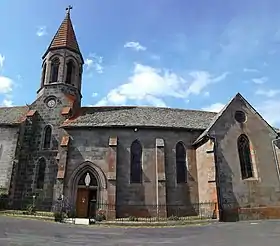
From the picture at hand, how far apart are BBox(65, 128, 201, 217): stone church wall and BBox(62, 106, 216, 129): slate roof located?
580 millimetres

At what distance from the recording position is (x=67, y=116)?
88.1ft

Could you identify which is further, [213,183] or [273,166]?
[273,166]

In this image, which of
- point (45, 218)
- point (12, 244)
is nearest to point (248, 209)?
point (45, 218)

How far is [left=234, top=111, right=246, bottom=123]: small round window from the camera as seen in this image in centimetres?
2423

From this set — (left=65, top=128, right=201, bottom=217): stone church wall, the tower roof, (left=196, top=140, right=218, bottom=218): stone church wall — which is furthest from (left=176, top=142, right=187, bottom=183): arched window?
the tower roof

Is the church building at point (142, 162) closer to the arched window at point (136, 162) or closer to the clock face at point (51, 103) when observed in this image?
the arched window at point (136, 162)

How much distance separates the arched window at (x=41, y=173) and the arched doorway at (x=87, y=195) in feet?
12.6

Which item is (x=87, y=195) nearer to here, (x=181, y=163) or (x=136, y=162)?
(x=136, y=162)

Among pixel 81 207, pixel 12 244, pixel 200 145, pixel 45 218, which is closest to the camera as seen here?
pixel 12 244

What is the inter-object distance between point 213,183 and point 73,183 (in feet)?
36.6

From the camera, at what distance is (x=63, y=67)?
1172 inches

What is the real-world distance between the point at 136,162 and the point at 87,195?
16.2 ft

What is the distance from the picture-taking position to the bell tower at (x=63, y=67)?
2927cm

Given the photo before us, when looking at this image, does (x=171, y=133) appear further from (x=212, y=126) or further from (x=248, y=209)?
(x=248, y=209)
